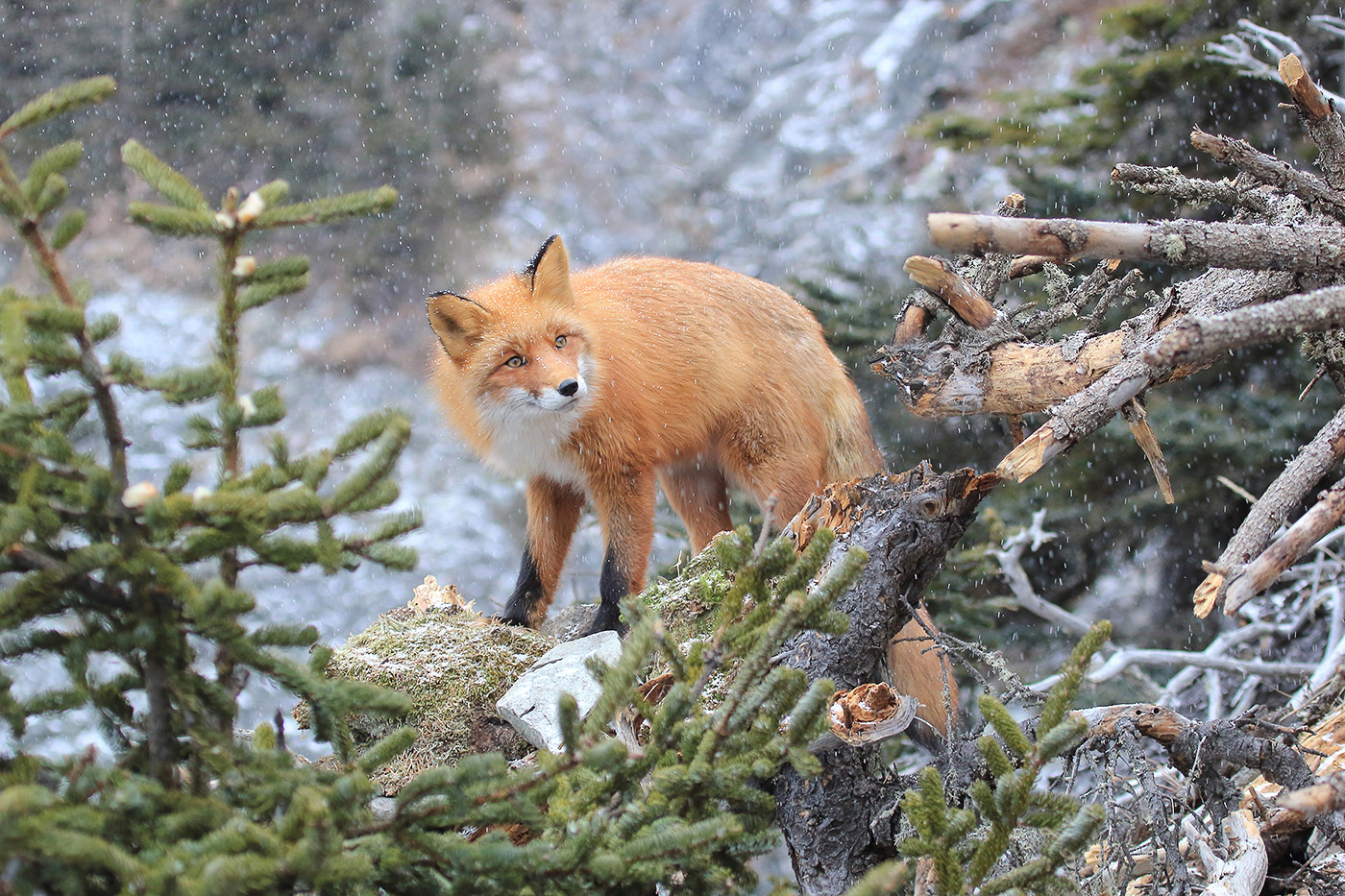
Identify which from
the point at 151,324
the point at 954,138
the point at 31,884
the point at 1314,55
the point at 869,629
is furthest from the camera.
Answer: the point at 151,324

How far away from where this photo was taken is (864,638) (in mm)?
2262

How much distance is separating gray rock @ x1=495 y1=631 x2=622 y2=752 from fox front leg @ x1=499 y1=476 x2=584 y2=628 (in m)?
0.67

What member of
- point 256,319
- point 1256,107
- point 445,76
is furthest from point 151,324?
point 1256,107

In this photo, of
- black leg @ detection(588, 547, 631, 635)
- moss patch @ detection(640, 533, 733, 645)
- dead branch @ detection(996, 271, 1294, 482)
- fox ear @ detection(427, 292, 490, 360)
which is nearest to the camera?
dead branch @ detection(996, 271, 1294, 482)

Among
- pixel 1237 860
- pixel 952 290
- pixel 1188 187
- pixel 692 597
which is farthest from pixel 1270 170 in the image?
pixel 692 597

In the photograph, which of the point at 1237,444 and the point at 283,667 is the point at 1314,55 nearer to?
the point at 1237,444

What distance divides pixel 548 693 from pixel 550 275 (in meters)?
1.41

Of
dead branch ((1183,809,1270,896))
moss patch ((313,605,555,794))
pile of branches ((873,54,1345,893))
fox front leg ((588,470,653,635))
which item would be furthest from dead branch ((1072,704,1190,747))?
fox front leg ((588,470,653,635))

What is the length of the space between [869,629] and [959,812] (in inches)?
27.4

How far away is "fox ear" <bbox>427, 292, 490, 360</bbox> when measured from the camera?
3195 millimetres

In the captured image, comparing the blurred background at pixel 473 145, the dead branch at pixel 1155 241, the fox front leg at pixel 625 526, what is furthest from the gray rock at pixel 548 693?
the blurred background at pixel 473 145

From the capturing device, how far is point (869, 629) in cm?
227

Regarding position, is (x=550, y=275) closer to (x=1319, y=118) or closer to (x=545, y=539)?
(x=545, y=539)

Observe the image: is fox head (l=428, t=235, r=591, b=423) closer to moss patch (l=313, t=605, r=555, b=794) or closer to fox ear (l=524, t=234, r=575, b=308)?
fox ear (l=524, t=234, r=575, b=308)
